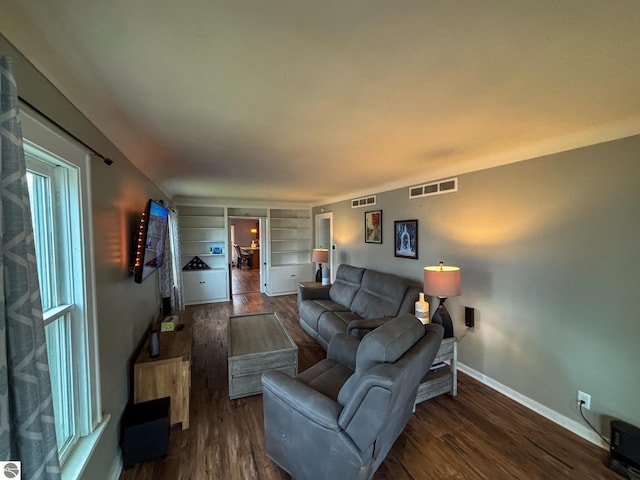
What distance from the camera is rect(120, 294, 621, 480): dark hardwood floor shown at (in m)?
1.75

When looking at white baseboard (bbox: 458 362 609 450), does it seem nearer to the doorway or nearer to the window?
the window

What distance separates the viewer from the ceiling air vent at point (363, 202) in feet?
15.0

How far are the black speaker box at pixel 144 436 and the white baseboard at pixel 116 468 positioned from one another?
0.02 m

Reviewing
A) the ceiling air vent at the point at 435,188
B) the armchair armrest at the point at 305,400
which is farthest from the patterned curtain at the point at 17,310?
the ceiling air vent at the point at 435,188

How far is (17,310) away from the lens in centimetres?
70

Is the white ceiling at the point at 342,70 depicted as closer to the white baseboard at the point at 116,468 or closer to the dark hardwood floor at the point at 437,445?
the white baseboard at the point at 116,468

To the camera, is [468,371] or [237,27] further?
[468,371]

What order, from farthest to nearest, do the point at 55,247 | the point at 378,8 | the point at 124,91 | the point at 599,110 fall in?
the point at 599,110 → the point at 124,91 → the point at 55,247 → the point at 378,8

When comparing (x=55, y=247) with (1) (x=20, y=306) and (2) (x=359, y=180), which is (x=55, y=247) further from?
(2) (x=359, y=180)

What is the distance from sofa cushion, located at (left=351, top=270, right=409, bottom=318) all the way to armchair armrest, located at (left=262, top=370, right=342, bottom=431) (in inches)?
70.4

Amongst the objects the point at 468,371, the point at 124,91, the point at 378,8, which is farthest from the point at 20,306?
the point at 468,371

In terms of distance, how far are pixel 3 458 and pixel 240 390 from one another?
6.94 ft

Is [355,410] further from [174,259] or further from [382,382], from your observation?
[174,259]

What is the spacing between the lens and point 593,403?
6.60 ft
